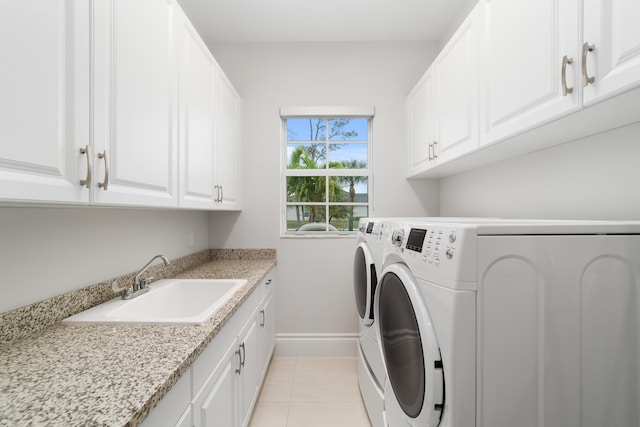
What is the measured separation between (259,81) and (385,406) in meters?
2.55

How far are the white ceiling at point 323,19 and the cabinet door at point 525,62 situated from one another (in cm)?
100

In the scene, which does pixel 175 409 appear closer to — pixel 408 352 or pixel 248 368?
pixel 408 352

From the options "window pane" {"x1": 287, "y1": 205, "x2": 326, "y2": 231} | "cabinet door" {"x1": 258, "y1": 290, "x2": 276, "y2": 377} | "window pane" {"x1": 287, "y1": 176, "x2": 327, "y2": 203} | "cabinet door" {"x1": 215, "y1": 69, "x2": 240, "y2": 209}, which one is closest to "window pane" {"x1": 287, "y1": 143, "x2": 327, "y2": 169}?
"window pane" {"x1": 287, "y1": 176, "x2": 327, "y2": 203}

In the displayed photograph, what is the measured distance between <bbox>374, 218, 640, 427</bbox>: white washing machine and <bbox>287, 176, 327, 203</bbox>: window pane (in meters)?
1.96

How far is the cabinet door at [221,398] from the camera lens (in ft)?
3.18

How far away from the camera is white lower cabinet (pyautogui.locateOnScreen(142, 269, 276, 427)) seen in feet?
2.69

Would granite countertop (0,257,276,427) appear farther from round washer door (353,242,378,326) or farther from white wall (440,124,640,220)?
white wall (440,124,640,220)

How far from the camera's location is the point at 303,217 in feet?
8.92

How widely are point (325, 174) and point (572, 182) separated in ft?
5.88

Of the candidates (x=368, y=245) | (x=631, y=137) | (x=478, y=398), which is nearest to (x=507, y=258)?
(x=478, y=398)

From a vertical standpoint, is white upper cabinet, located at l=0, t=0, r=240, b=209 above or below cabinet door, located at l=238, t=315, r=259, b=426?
above

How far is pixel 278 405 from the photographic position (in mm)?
1898

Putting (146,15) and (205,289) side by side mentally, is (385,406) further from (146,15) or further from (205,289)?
(146,15)

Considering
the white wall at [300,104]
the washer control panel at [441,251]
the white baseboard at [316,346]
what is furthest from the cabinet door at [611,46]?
the white baseboard at [316,346]
